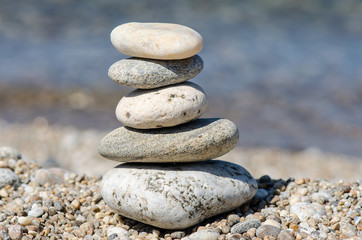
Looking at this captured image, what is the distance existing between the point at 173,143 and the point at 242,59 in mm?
9620

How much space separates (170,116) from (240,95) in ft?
23.8

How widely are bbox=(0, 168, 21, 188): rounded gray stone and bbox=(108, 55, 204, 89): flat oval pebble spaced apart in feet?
5.73

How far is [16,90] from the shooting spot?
11.6 metres

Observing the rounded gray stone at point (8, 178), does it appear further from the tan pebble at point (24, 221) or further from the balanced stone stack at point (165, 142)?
the balanced stone stack at point (165, 142)

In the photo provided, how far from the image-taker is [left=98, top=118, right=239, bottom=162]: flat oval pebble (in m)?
Result: 4.01

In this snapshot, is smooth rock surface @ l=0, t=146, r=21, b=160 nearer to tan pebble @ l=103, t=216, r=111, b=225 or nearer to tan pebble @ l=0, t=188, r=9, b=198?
tan pebble @ l=0, t=188, r=9, b=198

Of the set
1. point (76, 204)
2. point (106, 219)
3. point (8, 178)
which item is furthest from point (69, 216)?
point (8, 178)

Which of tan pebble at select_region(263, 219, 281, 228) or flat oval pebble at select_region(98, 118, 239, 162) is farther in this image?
flat oval pebble at select_region(98, 118, 239, 162)

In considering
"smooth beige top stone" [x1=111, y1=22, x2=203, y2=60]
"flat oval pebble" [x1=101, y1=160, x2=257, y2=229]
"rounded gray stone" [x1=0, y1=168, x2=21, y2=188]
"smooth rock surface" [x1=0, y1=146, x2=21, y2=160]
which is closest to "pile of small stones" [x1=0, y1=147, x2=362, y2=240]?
"rounded gray stone" [x1=0, y1=168, x2=21, y2=188]

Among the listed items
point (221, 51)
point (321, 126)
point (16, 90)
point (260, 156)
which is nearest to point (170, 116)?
point (260, 156)

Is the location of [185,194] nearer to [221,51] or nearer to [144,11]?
[221,51]

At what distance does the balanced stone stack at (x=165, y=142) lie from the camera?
153 inches

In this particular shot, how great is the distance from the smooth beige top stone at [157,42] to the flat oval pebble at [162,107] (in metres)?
0.33

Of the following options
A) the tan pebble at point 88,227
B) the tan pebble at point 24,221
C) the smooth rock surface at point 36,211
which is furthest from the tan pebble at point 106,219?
the tan pebble at point 24,221
